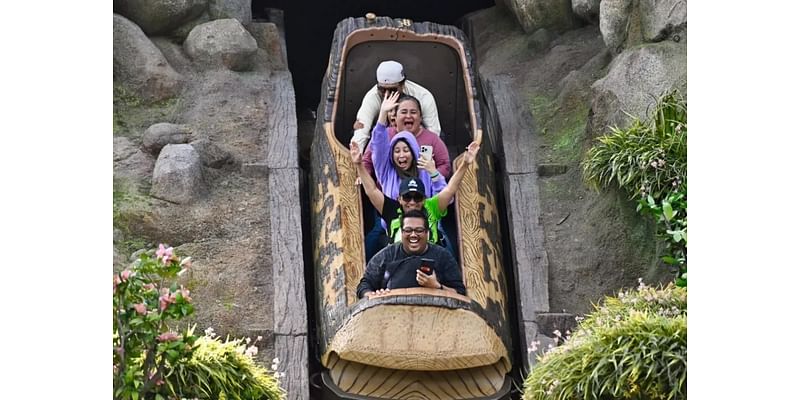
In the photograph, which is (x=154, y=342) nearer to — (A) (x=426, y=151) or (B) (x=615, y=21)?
(A) (x=426, y=151)

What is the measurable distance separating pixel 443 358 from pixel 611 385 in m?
1.00

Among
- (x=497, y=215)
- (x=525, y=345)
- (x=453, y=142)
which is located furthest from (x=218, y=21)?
(x=525, y=345)

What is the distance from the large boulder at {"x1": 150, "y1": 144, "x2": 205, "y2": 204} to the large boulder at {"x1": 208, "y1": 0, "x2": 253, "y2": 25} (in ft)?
5.88

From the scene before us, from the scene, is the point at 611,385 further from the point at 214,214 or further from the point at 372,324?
the point at 214,214

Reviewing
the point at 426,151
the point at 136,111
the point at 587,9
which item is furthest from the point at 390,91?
the point at 587,9

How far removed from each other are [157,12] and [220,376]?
4.18 metres

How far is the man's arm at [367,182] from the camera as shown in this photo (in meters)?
7.90

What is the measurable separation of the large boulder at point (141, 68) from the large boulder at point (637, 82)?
2563mm

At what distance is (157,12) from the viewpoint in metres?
10.1

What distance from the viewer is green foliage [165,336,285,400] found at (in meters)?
6.36

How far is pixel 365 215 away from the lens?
8.21 m

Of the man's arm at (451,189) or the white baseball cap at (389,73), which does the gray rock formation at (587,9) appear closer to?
the white baseball cap at (389,73)

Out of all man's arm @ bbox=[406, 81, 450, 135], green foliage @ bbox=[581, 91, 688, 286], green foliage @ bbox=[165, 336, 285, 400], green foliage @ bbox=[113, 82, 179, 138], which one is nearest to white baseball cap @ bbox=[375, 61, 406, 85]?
man's arm @ bbox=[406, 81, 450, 135]

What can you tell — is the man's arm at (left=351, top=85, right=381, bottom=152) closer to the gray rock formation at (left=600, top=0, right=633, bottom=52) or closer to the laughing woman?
the laughing woman
